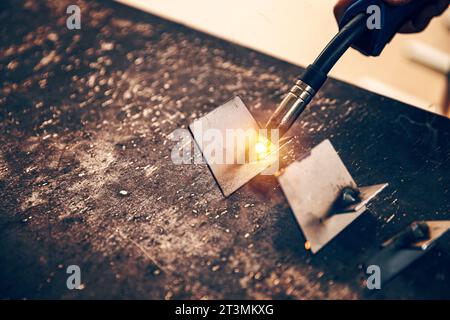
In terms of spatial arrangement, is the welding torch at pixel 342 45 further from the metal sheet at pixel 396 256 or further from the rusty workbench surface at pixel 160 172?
the metal sheet at pixel 396 256

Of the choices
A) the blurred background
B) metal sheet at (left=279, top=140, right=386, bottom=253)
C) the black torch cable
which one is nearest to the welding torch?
the black torch cable

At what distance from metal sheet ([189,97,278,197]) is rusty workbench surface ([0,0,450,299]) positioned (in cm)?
3

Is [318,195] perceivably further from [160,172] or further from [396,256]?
[160,172]

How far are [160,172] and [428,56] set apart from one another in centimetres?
181

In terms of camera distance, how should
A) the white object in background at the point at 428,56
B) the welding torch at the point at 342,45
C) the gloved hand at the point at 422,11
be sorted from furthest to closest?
the white object in background at the point at 428,56 < the gloved hand at the point at 422,11 < the welding torch at the point at 342,45

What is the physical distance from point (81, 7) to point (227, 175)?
0.95 m

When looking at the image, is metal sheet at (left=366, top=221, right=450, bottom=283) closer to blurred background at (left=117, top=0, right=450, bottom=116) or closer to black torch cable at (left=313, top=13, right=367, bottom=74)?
black torch cable at (left=313, top=13, right=367, bottom=74)

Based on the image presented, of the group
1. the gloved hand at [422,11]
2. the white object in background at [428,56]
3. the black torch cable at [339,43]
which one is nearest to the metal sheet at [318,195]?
the black torch cable at [339,43]

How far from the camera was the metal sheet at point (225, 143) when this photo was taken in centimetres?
80

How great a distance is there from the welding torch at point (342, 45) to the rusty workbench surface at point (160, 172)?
0.14 meters

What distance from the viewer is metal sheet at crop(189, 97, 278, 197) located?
80cm

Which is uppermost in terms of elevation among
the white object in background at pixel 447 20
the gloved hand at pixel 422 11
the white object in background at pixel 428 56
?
the gloved hand at pixel 422 11

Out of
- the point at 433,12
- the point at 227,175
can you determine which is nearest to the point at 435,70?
the point at 433,12
